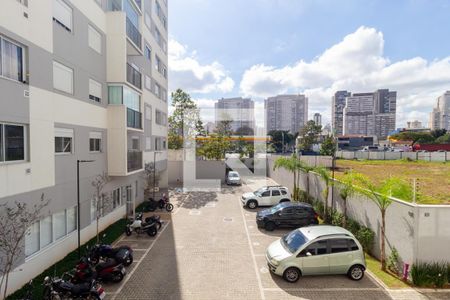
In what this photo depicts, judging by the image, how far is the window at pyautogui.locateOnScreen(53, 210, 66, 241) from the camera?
1031cm

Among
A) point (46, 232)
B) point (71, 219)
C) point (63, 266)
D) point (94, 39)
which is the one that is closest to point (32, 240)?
point (46, 232)

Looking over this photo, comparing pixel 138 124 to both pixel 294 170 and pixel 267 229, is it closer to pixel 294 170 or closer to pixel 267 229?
pixel 267 229

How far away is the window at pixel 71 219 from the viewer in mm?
11211

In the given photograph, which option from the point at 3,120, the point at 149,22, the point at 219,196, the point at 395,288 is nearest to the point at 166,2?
the point at 149,22

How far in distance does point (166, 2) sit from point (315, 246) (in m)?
28.8

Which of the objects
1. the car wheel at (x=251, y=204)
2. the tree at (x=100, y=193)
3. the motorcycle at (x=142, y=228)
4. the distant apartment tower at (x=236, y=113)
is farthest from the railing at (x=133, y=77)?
the distant apartment tower at (x=236, y=113)

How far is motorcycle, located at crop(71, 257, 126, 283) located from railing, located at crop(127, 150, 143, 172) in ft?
22.2

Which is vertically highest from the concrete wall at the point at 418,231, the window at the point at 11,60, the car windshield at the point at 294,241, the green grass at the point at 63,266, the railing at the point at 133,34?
the railing at the point at 133,34

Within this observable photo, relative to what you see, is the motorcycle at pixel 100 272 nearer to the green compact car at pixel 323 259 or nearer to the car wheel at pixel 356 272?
the green compact car at pixel 323 259

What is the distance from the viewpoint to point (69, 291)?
24.8ft

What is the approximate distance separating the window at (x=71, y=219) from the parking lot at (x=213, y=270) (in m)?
2.38

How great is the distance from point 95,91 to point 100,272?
29.5 feet

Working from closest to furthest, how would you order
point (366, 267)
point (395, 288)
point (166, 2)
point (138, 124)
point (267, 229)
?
point (395, 288), point (366, 267), point (267, 229), point (138, 124), point (166, 2)

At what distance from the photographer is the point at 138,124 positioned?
658 inches
